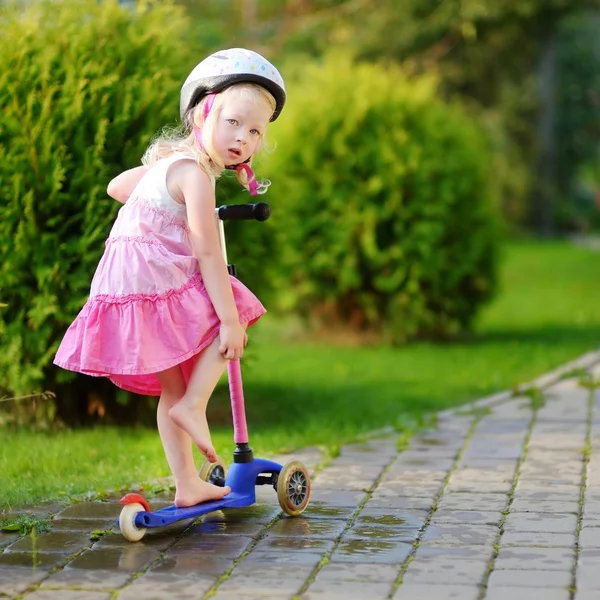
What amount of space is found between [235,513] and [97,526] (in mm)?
544

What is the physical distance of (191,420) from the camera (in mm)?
3973

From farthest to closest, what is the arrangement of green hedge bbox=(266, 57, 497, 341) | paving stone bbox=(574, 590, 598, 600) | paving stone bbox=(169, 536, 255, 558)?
green hedge bbox=(266, 57, 497, 341) → paving stone bbox=(169, 536, 255, 558) → paving stone bbox=(574, 590, 598, 600)

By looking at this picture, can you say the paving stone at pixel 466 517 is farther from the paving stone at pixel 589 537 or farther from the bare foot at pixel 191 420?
the bare foot at pixel 191 420

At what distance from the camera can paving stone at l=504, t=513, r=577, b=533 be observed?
409 cm

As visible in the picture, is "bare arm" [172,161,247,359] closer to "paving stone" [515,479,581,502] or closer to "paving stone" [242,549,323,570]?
"paving stone" [242,549,323,570]

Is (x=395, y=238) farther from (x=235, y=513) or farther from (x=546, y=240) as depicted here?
(x=546, y=240)

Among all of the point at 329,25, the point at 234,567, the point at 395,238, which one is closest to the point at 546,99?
the point at 329,25

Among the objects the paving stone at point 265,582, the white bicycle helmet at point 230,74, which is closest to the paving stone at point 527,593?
the paving stone at point 265,582

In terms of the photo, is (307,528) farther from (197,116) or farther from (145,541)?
(197,116)

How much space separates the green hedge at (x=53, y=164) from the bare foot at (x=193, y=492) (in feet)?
6.07

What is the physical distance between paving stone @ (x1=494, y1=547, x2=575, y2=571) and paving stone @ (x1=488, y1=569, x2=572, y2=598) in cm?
4

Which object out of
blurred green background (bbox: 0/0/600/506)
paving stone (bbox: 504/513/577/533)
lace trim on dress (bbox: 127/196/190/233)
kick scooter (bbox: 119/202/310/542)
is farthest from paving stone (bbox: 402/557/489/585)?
blurred green background (bbox: 0/0/600/506)

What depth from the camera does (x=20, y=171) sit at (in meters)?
5.66

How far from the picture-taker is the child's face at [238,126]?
157 inches
